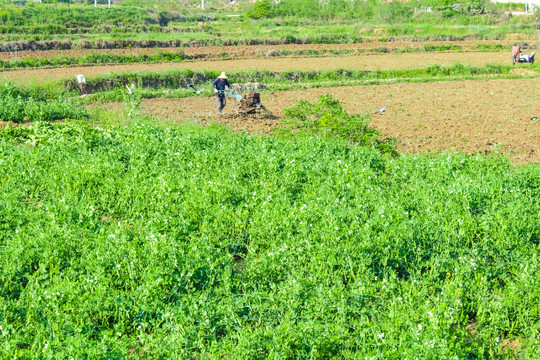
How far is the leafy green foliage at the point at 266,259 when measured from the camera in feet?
15.1

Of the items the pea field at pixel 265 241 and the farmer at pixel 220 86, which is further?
the farmer at pixel 220 86

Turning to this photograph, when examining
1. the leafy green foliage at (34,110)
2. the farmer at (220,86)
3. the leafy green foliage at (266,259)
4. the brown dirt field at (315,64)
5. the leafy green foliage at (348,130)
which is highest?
the brown dirt field at (315,64)

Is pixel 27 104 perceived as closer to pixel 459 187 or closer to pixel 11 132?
pixel 11 132

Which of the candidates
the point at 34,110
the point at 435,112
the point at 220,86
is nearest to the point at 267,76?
the point at 220,86

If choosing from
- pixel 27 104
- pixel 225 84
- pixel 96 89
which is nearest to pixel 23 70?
pixel 96 89

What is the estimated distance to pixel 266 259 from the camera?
5.78m

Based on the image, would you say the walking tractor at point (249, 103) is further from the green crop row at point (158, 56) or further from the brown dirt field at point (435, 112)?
the green crop row at point (158, 56)

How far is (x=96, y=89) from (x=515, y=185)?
19.1 meters

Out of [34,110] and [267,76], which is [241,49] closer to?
[267,76]

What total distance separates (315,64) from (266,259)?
88.2 ft

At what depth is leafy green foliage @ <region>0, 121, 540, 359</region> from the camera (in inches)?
181

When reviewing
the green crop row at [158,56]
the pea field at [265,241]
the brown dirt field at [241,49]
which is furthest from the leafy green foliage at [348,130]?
the brown dirt field at [241,49]

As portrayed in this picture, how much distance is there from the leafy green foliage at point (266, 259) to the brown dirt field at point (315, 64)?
1921 cm

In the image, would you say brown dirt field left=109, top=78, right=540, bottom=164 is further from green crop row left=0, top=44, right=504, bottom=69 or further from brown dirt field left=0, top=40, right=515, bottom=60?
brown dirt field left=0, top=40, right=515, bottom=60
